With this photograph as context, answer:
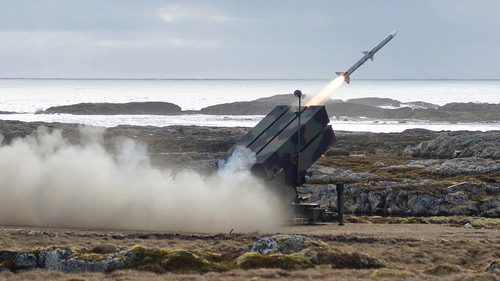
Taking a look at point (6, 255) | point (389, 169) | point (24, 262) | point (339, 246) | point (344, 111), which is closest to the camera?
point (24, 262)

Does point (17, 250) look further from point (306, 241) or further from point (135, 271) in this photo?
point (306, 241)

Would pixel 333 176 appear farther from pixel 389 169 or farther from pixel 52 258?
pixel 52 258

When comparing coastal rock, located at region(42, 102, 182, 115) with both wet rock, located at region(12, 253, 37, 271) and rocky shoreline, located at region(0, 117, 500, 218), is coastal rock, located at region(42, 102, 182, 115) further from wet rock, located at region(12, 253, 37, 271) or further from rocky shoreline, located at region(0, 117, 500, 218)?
wet rock, located at region(12, 253, 37, 271)

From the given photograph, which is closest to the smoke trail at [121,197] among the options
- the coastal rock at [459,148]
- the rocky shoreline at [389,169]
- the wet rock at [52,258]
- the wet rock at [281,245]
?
the rocky shoreline at [389,169]

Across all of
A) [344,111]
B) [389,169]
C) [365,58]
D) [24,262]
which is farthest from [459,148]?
[344,111]

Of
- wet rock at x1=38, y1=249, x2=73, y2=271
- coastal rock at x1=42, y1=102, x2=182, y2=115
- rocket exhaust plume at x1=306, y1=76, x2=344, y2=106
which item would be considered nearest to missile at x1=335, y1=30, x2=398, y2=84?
rocket exhaust plume at x1=306, y1=76, x2=344, y2=106

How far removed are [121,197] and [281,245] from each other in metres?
11.0

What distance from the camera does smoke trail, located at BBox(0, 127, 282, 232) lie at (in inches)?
1172

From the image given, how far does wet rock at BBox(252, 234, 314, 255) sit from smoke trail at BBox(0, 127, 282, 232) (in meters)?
6.46

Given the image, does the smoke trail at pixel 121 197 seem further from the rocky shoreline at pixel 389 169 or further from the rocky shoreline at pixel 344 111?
the rocky shoreline at pixel 344 111

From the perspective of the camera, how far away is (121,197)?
31000mm

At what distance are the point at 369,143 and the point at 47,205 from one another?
51484mm

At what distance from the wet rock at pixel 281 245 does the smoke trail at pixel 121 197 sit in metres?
6.46

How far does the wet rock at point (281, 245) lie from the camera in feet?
72.8
